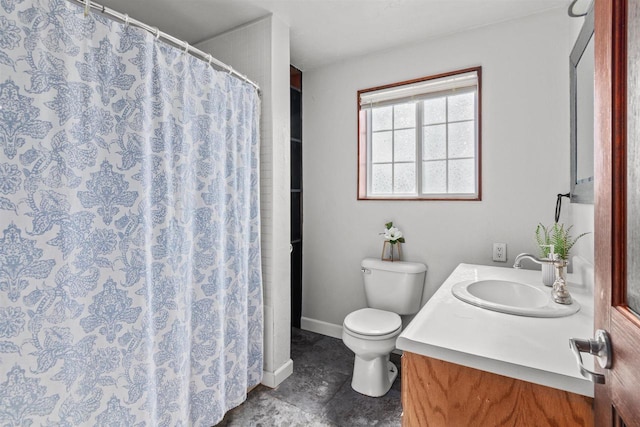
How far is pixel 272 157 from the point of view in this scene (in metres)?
1.96

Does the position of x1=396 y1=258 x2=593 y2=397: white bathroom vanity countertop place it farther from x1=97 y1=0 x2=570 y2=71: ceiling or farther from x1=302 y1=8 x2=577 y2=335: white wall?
x1=97 y1=0 x2=570 y2=71: ceiling

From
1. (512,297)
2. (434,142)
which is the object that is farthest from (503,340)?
(434,142)

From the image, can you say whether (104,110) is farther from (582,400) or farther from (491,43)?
(491,43)

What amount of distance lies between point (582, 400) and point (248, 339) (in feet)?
5.19

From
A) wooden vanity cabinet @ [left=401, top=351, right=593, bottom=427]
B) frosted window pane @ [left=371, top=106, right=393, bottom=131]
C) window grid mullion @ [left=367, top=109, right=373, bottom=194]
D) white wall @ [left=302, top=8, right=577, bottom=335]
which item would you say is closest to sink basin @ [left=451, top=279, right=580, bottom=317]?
wooden vanity cabinet @ [left=401, top=351, right=593, bottom=427]

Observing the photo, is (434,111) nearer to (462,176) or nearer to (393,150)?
(393,150)

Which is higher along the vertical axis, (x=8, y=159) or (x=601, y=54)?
(x=601, y=54)

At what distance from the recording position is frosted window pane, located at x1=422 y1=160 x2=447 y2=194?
2.25 meters

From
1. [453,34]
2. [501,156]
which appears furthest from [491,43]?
[501,156]

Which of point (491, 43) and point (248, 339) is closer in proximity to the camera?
point (248, 339)

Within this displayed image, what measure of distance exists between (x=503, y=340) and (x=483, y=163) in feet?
4.73

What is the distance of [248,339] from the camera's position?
73.9 inches

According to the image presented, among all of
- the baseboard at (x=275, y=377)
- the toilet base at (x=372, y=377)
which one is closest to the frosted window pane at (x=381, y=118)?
the toilet base at (x=372, y=377)

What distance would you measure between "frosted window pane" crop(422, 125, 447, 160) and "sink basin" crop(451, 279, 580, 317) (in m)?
1.09
